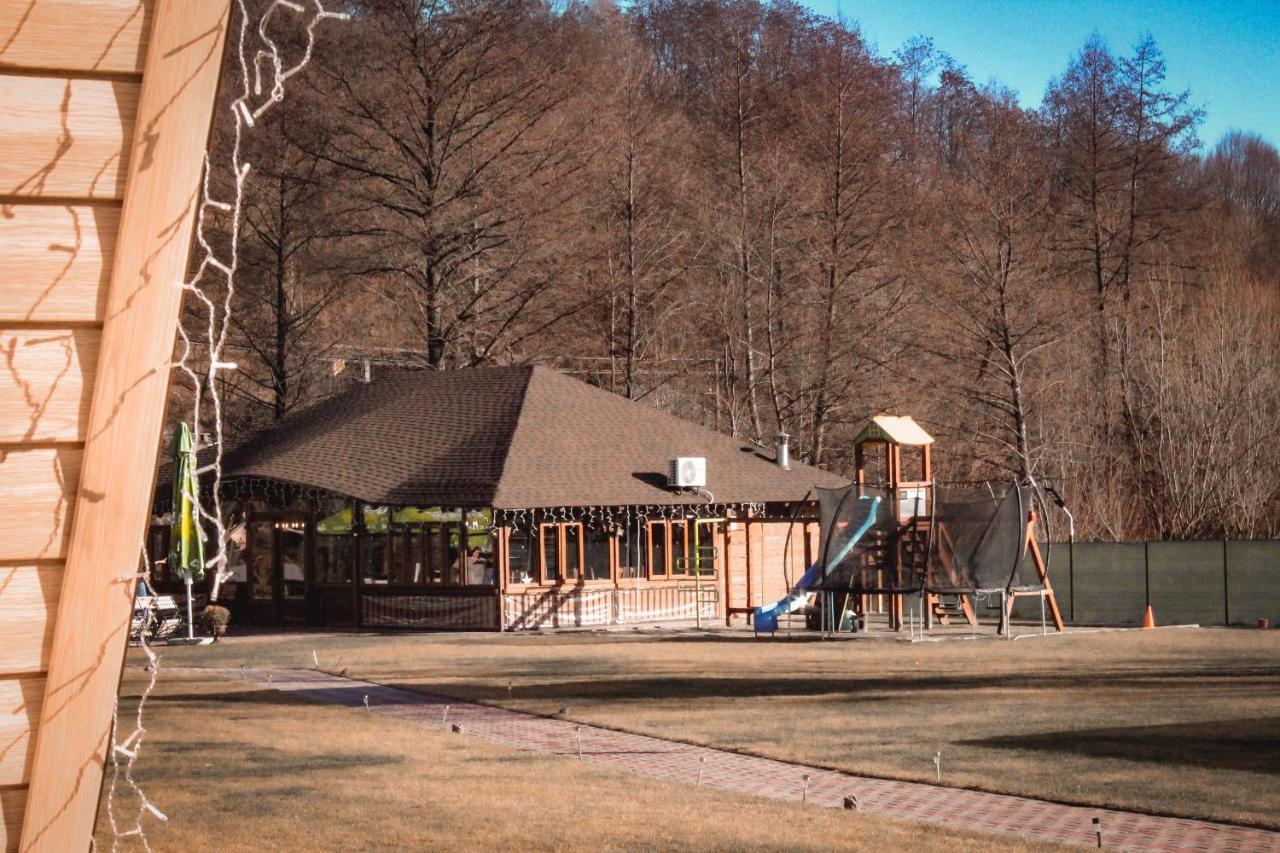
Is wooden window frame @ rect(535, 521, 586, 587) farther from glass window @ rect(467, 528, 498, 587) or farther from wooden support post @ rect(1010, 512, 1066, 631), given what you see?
wooden support post @ rect(1010, 512, 1066, 631)

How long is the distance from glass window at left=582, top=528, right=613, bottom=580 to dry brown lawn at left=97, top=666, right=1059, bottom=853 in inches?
651

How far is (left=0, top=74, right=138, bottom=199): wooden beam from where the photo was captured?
316 cm

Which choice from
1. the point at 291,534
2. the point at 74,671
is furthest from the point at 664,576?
the point at 74,671

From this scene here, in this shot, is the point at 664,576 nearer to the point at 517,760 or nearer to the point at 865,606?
the point at 865,606

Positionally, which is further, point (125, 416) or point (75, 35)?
point (125, 416)

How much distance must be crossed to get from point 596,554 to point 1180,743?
61.8ft

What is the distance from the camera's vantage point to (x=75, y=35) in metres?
3.16

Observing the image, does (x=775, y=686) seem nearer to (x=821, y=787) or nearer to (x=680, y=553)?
(x=821, y=787)

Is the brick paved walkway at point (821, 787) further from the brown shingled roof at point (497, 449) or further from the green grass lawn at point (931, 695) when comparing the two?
the brown shingled roof at point (497, 449)

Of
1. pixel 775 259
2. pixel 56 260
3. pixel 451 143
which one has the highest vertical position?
pixel 451 143

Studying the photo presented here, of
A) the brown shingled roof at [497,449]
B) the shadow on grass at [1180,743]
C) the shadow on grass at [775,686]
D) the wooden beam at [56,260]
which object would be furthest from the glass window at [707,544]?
the wooden beam at [56,260]

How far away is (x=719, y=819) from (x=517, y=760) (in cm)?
333

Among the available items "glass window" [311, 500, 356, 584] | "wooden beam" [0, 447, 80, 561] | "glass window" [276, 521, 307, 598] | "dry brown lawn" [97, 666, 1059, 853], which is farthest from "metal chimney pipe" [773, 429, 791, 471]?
"wooden beam" [0, 447, 80, 561]

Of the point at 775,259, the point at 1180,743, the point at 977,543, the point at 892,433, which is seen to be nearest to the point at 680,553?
the point at 892,433
